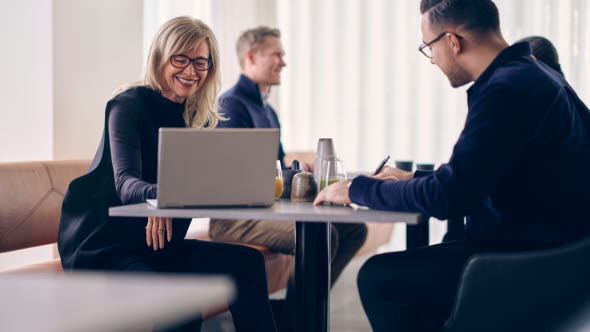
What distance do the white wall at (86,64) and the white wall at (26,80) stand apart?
8cm

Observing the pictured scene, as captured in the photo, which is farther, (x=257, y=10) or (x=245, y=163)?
(x=257, y=10)

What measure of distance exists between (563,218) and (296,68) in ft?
13.6

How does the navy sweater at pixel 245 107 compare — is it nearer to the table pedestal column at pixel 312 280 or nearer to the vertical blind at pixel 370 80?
the table pedestal column at pixel 312 280

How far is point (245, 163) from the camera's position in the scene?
5.18ft

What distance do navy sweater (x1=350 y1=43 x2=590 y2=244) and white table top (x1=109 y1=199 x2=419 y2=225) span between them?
0.21 feet

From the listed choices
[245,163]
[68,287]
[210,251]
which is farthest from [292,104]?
[68,287]

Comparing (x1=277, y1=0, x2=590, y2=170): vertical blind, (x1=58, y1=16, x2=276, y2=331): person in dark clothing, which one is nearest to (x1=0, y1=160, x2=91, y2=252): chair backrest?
(x1=58, y1=16, x2=276, y2=331): person in dark clothing

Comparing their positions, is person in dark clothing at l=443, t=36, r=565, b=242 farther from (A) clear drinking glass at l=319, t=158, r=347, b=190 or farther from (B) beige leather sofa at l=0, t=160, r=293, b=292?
(B) beige leather sofa at l=0, t=160, r=293, b=292

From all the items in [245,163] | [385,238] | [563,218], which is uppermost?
[245,163]

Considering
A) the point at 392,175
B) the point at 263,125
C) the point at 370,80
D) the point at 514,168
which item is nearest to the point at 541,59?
the point at 392,175

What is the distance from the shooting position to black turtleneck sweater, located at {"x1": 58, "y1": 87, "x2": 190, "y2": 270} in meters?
1.89

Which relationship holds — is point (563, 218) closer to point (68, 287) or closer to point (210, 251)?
point (210, 251)

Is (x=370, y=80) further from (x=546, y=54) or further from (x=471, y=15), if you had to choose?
(x=471, y=15)

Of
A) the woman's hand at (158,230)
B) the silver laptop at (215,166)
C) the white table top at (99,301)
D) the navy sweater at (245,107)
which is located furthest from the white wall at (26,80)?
the white table top at (99,301)
